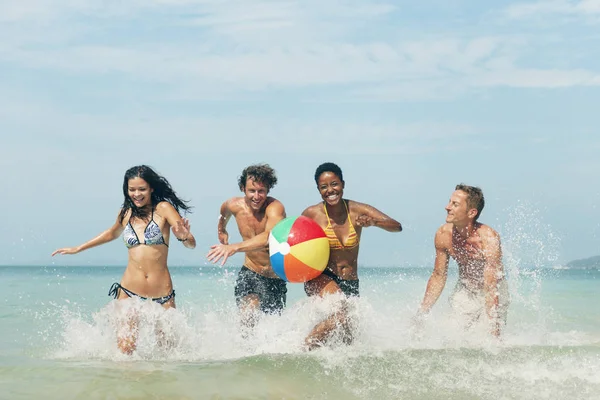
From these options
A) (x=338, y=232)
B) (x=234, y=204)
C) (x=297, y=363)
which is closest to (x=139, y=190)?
(x=234, y=204)

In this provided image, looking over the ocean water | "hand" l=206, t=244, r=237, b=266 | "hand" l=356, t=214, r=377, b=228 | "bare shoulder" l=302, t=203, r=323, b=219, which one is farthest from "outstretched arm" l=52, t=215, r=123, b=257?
"hand" l=356, t=214, r=377, b=228

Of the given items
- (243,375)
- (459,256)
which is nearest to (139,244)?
(243,375)

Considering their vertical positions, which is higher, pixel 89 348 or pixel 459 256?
pixel 459 256

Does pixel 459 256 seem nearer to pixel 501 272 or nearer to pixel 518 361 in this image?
pixel 501 272

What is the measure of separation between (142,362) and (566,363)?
4.11 m

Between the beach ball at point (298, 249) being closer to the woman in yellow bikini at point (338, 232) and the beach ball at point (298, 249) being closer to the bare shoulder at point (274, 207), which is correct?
the woman in yellow bikini at point (338, 232)

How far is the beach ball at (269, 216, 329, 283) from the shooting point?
720 centimetres

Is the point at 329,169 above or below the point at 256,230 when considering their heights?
above

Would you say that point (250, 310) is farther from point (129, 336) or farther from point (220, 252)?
point (129, 336)

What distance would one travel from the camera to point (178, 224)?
721cm

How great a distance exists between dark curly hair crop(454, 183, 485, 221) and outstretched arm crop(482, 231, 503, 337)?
319mm

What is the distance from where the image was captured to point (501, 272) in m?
8.13

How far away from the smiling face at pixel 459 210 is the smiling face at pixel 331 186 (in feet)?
4.47

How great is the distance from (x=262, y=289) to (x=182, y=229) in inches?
60.3
